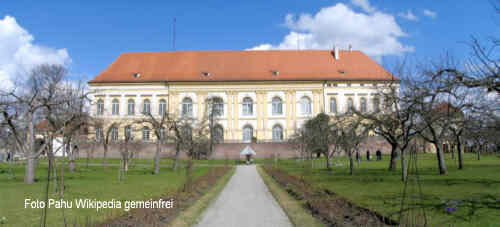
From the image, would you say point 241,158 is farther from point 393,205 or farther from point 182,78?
point 393,205

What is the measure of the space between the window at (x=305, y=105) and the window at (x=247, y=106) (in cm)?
788

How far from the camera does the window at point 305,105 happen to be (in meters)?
61.4

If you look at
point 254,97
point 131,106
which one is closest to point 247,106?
point 254,97

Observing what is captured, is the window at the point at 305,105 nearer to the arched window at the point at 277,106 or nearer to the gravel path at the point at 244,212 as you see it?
the arched window at the point at 277,106

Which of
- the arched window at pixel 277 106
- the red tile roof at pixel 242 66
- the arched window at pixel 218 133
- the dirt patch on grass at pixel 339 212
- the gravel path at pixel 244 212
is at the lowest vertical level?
the gravel path at pixel 244 212

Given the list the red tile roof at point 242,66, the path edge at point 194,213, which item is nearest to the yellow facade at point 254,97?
the red tile roof at point 242,66

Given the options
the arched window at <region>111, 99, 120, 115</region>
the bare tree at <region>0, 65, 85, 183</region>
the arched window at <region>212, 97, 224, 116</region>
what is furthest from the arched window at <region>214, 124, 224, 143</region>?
the bare tree at <region>0, 65, 85, 183</region>

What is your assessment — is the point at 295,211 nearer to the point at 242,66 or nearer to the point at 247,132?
the point at 247,132

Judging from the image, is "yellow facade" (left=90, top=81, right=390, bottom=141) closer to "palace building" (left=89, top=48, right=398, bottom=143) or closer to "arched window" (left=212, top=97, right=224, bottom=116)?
"palace building" (left=89, top=48, right=398, bottom=143)

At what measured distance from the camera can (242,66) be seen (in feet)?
208

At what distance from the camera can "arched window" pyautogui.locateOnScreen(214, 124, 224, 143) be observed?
181 feet

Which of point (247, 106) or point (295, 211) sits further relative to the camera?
point (247, 106)

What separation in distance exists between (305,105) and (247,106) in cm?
907

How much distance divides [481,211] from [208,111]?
170 feet
